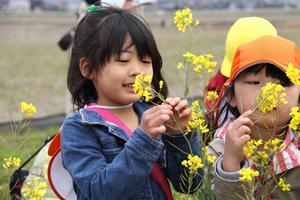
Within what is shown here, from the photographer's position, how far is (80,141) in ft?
6.77

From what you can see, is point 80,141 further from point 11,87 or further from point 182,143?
point 11,87

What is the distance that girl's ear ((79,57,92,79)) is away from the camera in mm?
2219

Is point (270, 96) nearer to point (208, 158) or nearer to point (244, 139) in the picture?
point (244, 139)

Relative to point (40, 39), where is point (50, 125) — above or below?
above

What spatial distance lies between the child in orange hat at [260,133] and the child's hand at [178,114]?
133 millimetres

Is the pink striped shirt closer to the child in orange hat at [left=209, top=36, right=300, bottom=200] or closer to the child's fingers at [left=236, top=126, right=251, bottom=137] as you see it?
the child in orange hat at [left=209, top=36, right=300, bottom=200]

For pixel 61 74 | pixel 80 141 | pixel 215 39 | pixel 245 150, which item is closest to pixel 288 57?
pixel 245 150

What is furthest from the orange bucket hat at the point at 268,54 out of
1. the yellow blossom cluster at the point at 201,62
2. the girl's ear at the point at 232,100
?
the yellow blossom cluster at the point at 201,62

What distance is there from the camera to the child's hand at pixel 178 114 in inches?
76.1

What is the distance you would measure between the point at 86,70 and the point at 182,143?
41 centimetres

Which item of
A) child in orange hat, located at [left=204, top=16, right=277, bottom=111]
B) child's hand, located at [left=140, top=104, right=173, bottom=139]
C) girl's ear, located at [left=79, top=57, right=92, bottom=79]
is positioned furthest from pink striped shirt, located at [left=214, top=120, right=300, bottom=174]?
child in orange hat, located at [left=204, top=16, right=277, bottom=111]

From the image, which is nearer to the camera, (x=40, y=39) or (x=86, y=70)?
(x=86, y=70)

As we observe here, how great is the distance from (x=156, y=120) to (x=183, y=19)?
0.42 metres

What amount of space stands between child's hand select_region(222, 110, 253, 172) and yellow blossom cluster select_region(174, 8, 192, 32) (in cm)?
37
